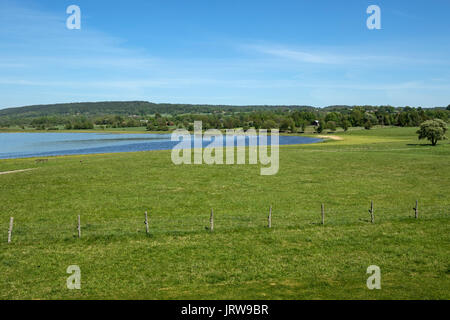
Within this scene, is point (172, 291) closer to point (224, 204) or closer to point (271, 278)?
point (271, 278)

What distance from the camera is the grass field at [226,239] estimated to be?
18219 mm

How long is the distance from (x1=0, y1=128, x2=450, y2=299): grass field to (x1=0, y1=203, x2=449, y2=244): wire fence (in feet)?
0.33

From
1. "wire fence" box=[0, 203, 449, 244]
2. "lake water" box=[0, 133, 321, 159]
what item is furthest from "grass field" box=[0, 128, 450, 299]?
"lake water" box=[0, 133, 321, 159]

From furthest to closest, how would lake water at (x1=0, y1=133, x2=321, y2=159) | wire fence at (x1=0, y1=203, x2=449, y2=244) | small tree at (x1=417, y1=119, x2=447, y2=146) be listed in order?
lake water at (x1=0, y1=133, x2=321, y2=159)
small tree at (x1=417, y1=119, x2=447, y2=146)
wire fence at (x1=0, y1=203, x2=449, y2=244)

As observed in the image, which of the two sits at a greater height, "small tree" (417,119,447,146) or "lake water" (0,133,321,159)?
"small tree" (417,119,447,146)

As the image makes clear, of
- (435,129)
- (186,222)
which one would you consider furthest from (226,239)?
(435,129)

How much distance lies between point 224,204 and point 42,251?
20.1m

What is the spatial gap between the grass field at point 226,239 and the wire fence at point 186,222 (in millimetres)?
101

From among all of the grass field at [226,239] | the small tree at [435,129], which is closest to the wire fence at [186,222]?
the grass field at [226,239]

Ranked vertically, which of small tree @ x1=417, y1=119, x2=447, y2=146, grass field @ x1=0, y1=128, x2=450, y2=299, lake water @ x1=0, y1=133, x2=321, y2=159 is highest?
small tree @ x1=417, y1=119, x2=447, y2=146

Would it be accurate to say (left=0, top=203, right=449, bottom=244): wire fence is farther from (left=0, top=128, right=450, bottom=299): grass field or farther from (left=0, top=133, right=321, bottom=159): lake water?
(left=0, top=133, right=321, bottom=159): lake water

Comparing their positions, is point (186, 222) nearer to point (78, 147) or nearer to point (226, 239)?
point (226, 239)

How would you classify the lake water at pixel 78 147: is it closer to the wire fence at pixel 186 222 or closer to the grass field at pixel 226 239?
the grass field at pixel 226 239

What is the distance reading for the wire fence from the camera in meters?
27.5
